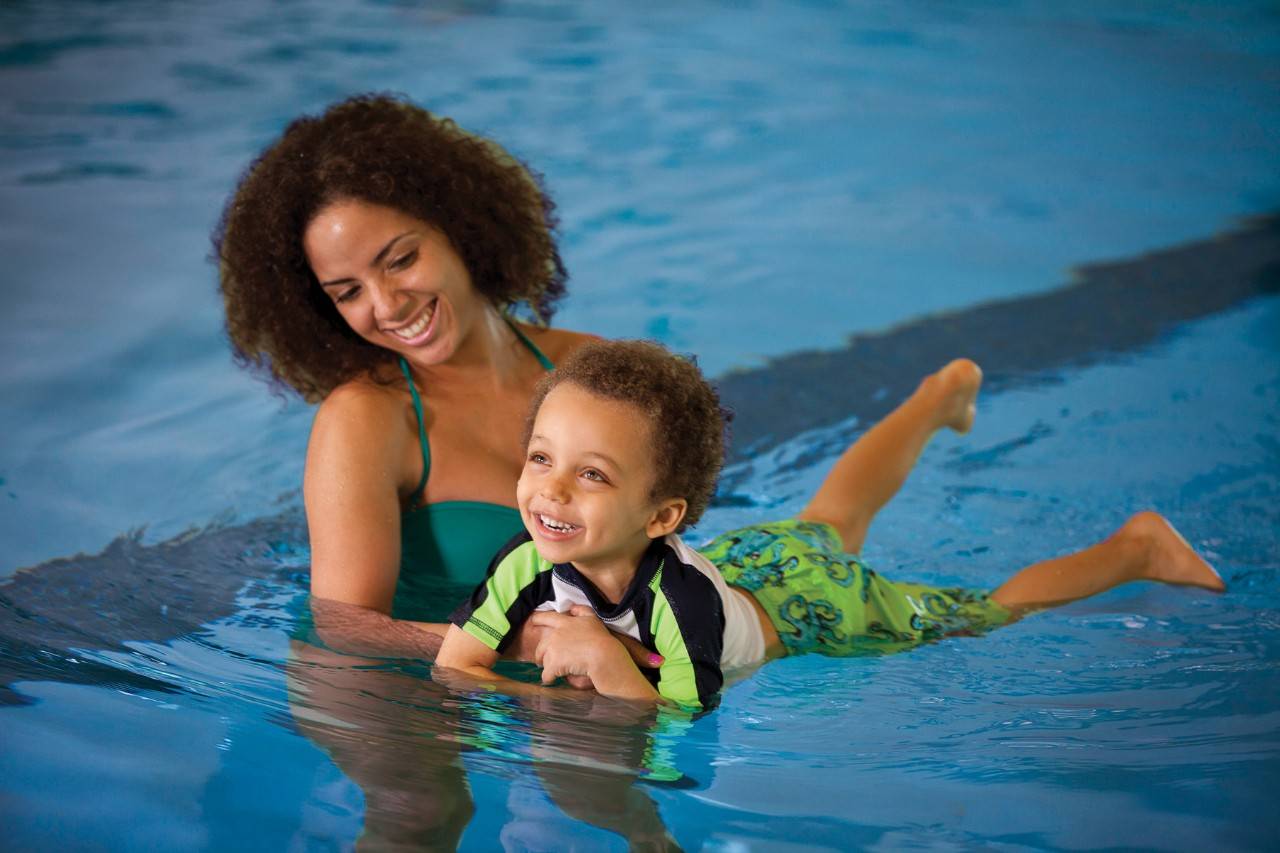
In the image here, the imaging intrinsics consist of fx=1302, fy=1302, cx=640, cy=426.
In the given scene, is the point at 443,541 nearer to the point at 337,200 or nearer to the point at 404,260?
the point at 404,260

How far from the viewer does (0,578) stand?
3176 mm

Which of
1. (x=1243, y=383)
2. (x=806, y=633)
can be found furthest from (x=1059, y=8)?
(x=806, y=633)

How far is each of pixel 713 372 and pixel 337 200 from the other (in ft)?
8.58

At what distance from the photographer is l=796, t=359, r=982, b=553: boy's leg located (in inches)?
132

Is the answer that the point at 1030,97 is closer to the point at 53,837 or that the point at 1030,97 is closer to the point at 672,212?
the point at 672,212

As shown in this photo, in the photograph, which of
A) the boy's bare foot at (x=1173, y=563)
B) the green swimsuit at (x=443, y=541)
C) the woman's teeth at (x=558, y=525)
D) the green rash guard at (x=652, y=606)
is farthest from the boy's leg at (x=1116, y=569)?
the woman's teeth at (x=558, y=525)

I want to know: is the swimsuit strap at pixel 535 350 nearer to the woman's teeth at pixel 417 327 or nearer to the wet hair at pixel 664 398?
the woman's teeth at pixel 417 327

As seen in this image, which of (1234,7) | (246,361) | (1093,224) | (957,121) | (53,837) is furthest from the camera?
(1234,7)

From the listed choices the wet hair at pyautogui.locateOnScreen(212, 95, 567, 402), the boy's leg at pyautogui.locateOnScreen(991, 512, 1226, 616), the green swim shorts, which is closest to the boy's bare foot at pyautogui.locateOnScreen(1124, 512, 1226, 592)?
the boy's leg at pyautogui.locateOnScreen(991, 512, 1226, 616)

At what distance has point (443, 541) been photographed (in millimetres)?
2883

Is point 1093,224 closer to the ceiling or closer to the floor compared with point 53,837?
closer to the ceiling

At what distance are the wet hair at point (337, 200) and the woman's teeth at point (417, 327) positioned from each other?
6.6 inches

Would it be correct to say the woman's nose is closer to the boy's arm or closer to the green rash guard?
the green rash guard

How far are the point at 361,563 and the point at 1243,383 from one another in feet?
11.8
